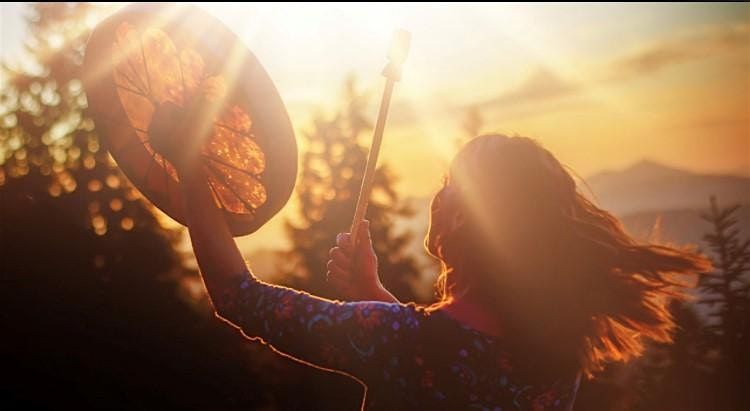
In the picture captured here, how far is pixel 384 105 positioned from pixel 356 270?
0.57m

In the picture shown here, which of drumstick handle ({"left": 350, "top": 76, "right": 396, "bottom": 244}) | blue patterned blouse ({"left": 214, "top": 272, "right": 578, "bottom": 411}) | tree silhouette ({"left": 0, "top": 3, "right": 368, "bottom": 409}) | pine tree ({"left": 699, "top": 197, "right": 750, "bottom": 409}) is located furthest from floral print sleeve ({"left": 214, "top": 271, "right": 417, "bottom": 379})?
tree silhouette ({"left": 0, "top": 3, "right": 368, "bottom": 409})

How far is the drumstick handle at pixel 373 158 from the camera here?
7.91 feet

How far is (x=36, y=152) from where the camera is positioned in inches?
1003

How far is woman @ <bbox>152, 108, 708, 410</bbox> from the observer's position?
202cm

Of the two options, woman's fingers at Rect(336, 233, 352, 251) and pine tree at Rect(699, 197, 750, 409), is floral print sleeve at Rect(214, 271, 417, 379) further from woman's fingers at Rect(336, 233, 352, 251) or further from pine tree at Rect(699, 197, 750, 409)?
pine tree at Rect(699, 197, 750, 409)

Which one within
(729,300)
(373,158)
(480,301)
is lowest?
(729,300)

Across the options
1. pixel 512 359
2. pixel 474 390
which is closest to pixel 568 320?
pixel 512 359

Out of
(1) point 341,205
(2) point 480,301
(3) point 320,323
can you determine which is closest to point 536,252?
(2) point 480,301

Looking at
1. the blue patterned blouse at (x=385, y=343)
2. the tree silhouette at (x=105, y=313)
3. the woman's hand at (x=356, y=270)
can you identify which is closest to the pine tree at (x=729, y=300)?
the tree silhouette at (x=105, y=313)

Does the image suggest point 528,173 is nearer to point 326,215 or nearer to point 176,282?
point 176,282

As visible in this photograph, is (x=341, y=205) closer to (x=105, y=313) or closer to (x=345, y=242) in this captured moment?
(x=105, y=313)

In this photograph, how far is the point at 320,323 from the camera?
A: 2012 millimetres

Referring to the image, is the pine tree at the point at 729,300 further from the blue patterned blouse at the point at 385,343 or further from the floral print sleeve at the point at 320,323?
the floral print sleeve at the point at 320,323

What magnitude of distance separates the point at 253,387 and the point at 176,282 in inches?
144
